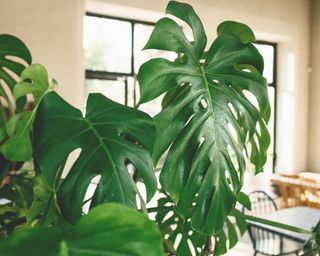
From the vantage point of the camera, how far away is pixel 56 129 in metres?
0.74

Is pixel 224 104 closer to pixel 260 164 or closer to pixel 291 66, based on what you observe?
pixel 260 164

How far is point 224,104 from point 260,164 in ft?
0.84

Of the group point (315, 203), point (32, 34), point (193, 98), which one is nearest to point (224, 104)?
point (193, 98)

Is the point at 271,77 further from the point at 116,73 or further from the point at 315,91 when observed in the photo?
the point at 116,73

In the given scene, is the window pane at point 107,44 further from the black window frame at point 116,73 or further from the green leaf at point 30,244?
the green leaf at point 30,244

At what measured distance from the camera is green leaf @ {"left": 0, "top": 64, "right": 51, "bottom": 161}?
2.67 feet

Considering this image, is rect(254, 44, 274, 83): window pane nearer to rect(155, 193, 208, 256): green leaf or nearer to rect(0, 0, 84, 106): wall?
rect(0, 0, 84, 106): wall

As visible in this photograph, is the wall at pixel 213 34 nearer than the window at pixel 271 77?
Yes

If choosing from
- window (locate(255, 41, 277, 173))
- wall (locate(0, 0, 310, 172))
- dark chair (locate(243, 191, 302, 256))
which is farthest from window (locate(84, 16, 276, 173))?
window (locate(255, 41, 277, 173))

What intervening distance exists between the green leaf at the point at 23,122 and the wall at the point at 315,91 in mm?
6233

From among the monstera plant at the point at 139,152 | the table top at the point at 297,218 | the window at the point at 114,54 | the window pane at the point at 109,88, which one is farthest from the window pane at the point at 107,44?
the monstera plant at the point at 139,152

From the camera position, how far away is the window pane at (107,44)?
16.9 feet

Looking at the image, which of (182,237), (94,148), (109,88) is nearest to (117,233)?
(94,148)

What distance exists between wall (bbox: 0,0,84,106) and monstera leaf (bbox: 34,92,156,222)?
3503 mm
